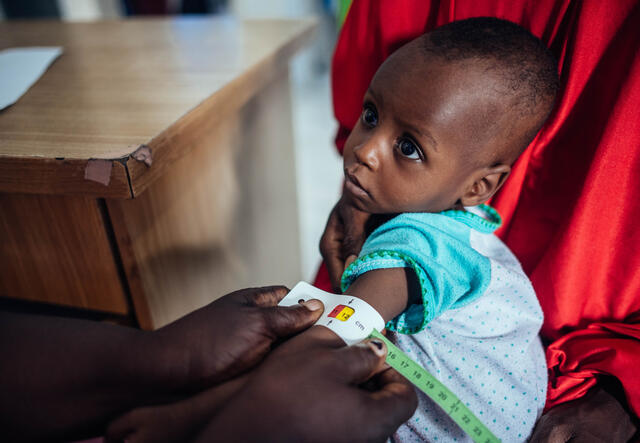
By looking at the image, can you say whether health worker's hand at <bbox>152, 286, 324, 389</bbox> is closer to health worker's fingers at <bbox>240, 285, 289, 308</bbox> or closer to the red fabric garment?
health worker's fingers at <bbox>240, 285, 289, 308</bbox>

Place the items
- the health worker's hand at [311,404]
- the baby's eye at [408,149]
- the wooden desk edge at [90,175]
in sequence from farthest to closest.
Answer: the baby's eye at [408,149], the wooden desk edge at [90,175], the health worker's hand at [311,404]

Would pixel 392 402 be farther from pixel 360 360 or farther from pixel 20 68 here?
pixel 20 68

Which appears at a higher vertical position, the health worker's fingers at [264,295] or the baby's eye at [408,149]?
the baby's eye at [408,149]

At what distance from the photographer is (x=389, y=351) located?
0.50 metres

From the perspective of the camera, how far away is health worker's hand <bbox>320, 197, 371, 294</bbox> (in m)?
0.69

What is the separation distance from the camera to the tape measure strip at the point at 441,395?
0.47 metres

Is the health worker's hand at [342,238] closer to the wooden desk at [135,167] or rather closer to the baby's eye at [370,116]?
the baby's eye at [370,116]

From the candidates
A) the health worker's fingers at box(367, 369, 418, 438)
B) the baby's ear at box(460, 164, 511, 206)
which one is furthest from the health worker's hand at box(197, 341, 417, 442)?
the baby's ear at box(460, 164, 511, 206)

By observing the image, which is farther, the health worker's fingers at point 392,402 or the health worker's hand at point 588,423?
the health worker's hand at point 588,423

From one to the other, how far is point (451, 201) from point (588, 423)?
0.35m

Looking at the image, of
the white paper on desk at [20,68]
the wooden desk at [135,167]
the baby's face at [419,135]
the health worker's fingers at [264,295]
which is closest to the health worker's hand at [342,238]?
the baby's face at [419,135]

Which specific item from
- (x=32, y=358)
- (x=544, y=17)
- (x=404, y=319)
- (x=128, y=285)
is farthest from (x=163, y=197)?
(x=544, y=17)

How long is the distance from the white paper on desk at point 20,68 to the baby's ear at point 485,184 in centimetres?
71

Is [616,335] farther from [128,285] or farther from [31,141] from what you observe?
[31,141]
